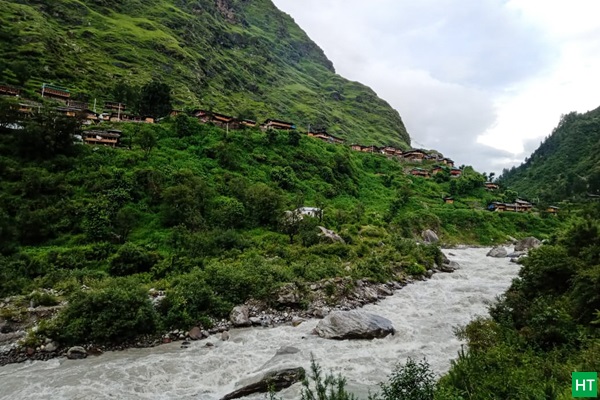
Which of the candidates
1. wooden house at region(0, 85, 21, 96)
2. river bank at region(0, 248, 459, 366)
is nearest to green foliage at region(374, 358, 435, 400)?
river bank at region(0, 248, 459, 366)

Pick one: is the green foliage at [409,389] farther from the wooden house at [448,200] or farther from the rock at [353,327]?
the wooden house at [448,200]

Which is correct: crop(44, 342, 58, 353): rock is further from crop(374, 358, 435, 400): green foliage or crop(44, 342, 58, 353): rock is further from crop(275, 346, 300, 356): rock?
crop(374, 358, 435, 400): green foliage

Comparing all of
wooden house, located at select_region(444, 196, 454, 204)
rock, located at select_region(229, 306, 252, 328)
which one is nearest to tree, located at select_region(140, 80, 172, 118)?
rock, located at select_region(229, 306, 252, 328)

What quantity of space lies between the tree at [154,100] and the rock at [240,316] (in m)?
51.6

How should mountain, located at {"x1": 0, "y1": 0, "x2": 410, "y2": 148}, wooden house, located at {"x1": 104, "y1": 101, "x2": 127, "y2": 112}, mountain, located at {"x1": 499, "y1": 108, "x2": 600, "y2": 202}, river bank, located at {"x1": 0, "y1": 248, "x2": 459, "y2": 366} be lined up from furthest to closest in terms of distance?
mountain, located at {"x1": 499, "y1": 108, "x2": 600, "y2": 202}, mountain, located at {"x1": 0, "y1": 0, "x2": 410, "y2": 148}, wooden house, located at {"x1": 104, "y1": 101, "x2": 127, "y2": 112}, river bank, located at {"x1": 0, "y1": 248, "x2": 459, "y2": 366}

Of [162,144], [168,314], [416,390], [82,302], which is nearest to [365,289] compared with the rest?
[168,314]

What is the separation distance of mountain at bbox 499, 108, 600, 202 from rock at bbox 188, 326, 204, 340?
395 ft

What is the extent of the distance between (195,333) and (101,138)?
40623 mm

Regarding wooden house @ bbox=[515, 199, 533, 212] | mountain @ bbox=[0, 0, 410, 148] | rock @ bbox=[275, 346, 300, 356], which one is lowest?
rock @ bbox=[275, 346, 300, 356]

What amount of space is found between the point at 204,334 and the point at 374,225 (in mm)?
36054

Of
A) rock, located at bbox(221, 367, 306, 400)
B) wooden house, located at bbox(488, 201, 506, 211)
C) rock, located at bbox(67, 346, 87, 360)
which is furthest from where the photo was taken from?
wooden house, located at bbox(488, 201, 506, 211)

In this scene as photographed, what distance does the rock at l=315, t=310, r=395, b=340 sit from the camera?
1892 centimetres

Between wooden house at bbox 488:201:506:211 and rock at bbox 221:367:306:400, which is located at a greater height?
wooden house at bbox 488:201:506:211

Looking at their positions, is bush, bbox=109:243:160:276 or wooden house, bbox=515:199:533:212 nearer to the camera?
bush, bbox=109:243:160:276
